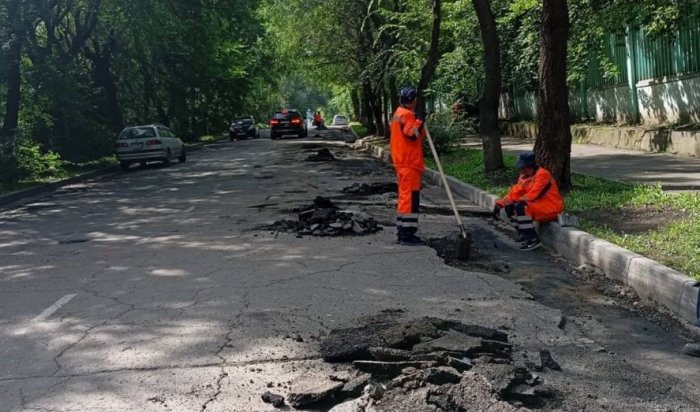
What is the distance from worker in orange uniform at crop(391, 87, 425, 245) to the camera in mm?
8727

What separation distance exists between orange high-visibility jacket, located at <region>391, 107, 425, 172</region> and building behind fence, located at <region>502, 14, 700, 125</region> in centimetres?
941

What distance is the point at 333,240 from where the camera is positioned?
9.21m

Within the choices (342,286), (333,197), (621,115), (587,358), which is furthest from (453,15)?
(587,358)

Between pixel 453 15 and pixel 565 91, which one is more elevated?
pixel 453 15

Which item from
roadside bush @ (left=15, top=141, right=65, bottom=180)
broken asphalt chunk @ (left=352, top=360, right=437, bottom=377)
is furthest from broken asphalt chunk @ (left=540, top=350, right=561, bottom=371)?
roadside bush @ (left=15, top=141, right=65, bottom=180)

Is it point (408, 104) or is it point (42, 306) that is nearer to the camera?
point (42, 306)

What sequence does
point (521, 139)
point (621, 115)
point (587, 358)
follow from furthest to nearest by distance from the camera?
point (521, 139)
point (621, 115)
point (587, 358)

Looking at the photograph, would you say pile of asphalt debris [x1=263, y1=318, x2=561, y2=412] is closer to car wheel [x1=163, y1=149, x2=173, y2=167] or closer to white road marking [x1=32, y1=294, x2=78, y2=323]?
white road marking [x1=32, y1=294, x2=78, y2=323]

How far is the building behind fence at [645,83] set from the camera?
16469 mm

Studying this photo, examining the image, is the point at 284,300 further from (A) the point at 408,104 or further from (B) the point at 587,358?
(A) the point at 408,104

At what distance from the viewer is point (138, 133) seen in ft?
82.0

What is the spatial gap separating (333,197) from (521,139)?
48.7ft

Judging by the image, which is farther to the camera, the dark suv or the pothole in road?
the dark suv

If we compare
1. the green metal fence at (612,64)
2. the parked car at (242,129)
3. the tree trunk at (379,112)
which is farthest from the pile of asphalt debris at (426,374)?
the parked car at (242,129)
